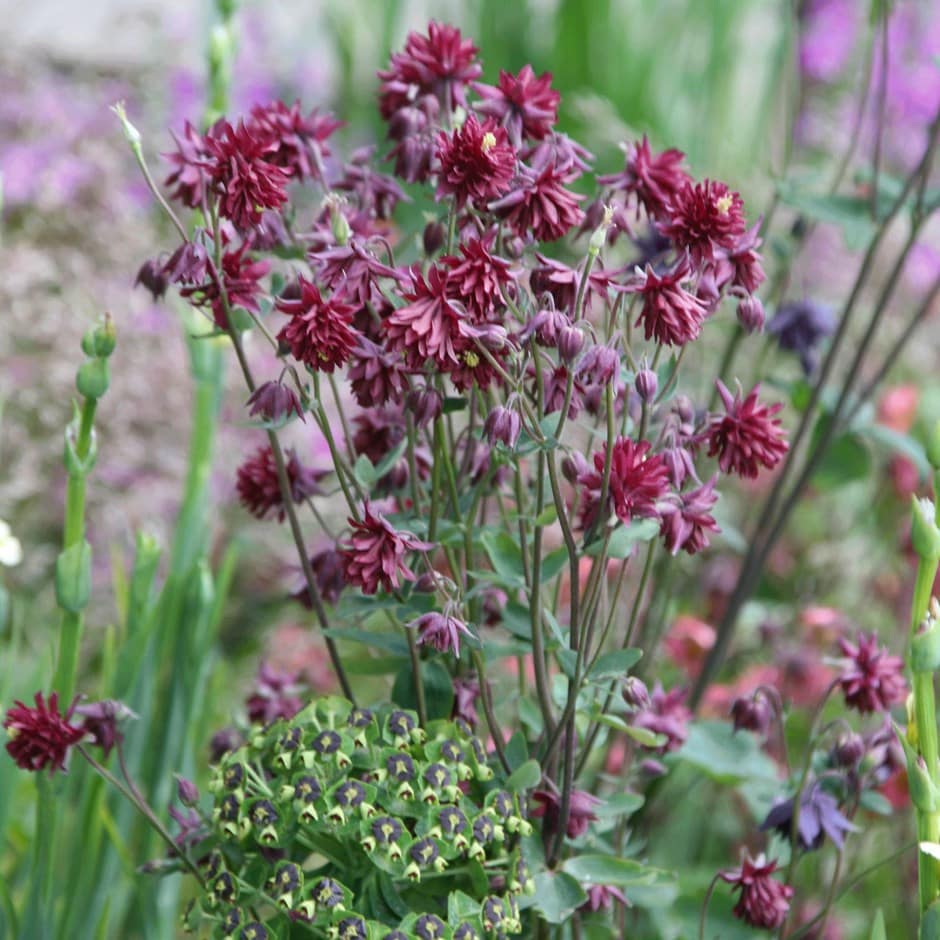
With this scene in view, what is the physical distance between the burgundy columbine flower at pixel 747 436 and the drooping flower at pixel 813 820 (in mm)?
297

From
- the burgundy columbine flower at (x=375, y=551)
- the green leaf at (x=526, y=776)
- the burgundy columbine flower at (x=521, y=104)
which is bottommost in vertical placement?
the green leaf at (x=526, y=776)

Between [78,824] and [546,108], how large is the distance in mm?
803

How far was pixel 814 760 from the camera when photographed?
3.52ft

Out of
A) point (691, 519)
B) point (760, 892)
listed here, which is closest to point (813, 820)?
point (760, 892)

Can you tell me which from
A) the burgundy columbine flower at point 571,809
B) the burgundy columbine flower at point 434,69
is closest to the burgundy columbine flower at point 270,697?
the burgundy columbine flower at point 571,809

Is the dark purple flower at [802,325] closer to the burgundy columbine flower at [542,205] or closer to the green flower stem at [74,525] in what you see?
the burgundy columbine flower at [542,205]

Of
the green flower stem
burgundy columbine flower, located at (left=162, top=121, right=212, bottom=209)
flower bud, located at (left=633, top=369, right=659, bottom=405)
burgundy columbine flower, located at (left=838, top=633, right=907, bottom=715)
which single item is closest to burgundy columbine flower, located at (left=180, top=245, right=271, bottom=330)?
burgundy columbine flower, located at (left=162, top=121, right=212, bottom=209)

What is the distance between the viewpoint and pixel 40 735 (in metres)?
0.89

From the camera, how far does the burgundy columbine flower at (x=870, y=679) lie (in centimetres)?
99

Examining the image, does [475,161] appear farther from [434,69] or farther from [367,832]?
[367,832]

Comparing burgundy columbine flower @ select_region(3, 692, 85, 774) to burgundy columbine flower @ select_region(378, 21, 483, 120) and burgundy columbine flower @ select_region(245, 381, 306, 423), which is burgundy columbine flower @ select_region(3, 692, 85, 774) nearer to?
burgundy columbine flower @ select_region(245, 381, 306, 423)

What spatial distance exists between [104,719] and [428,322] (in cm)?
43

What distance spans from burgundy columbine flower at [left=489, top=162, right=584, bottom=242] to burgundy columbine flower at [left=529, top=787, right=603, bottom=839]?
396 millimetres

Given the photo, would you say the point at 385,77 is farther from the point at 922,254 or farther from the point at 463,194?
the point at 922,254
